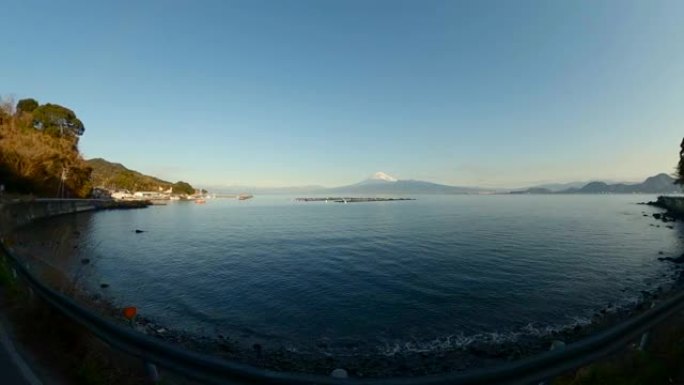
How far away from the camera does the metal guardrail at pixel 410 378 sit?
4285mm

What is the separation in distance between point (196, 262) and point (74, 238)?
2636cm

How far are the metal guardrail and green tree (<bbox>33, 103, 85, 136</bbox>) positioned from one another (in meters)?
121

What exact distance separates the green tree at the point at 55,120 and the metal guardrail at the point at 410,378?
121m

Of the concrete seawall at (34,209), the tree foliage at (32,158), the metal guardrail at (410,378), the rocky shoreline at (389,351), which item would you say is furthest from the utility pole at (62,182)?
the metal guardrail at (410,378)

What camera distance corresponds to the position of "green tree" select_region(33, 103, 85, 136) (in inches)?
3858

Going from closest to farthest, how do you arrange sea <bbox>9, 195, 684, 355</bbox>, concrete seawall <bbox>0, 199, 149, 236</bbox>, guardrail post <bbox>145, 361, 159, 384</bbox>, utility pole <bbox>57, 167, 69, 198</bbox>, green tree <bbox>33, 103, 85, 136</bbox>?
guardrail post <bbox>145, 361, 159, 384</bbox> < sea <bbox>9, 195, 684, 355</bbox> < concrete seawall <bbox>0, 199, 149, 236</bbox> < utility pole <bbox>57, 167, 69, 198</bbox> < green tree <bbox>33, 103, 85, 136</bbox>

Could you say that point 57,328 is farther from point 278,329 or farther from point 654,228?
point 654,228

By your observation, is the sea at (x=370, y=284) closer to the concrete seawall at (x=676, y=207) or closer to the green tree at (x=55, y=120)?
the concrete seawall at (x=676, y=207)

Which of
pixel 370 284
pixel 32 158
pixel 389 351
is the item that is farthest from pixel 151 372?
pixel 32 158

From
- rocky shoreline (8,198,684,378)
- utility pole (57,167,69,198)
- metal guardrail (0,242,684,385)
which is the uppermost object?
utility pole (57,167,69,198)

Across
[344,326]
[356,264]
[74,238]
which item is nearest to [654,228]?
[356,264]

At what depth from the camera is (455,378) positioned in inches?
167

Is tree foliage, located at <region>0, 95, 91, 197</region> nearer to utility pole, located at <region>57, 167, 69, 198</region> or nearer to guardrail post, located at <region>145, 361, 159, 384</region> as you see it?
utility pole, located at <region>57, 167, 69, 198</region>

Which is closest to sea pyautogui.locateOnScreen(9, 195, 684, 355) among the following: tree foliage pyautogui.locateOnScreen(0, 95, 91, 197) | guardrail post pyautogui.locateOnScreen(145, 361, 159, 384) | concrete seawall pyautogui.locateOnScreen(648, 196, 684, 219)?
guardrail post pyautogui.locateOnScreen(145, 361, 159, 384)
